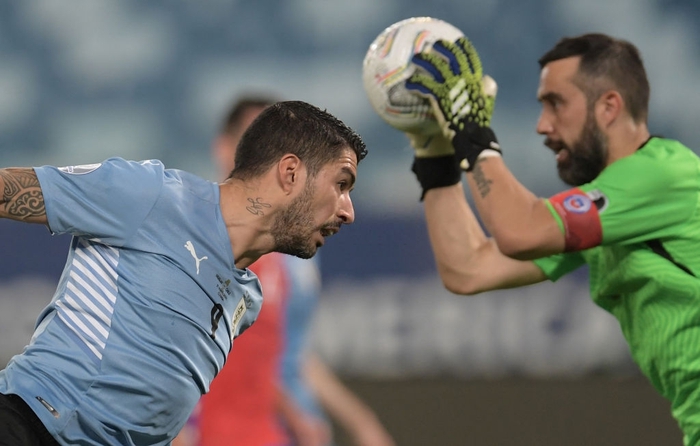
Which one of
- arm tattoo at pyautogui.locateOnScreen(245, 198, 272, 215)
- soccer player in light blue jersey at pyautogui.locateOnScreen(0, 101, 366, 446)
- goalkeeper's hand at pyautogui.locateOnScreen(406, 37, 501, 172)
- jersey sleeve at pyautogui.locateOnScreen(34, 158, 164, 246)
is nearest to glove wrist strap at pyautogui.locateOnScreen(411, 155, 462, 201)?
goalkeeper's hand at pyautogui.locateOnScreen(406, 37, 501, 172)

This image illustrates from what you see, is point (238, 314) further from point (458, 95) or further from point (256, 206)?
point (458, 95)

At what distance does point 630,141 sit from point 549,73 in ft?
1.28

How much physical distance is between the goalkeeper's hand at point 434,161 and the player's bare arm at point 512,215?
1.28ft

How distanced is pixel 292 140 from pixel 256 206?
8.7 inches

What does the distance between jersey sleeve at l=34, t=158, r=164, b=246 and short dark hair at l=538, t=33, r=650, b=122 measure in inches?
65.8

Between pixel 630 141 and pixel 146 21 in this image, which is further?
pixel 146 21

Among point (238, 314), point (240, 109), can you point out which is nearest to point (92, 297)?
point (238, 314)

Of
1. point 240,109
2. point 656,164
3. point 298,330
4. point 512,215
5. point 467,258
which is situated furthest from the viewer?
point 240,109

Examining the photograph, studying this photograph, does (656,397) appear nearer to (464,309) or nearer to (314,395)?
(464,309)

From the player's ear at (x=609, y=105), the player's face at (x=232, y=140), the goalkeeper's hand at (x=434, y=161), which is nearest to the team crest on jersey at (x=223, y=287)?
the goalkeeper's hand at (x=434, y=161)

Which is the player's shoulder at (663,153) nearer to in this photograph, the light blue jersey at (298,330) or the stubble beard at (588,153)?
the stubble beard at (588,153)

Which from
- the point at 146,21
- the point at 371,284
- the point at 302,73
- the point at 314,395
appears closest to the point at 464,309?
the point at 371,284

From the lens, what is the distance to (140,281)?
256cm

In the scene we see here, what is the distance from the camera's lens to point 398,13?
541 cm
